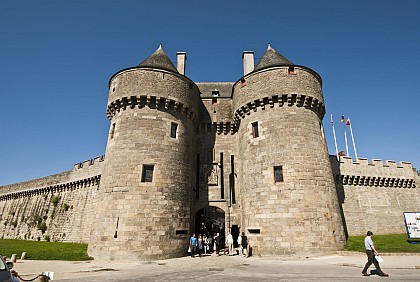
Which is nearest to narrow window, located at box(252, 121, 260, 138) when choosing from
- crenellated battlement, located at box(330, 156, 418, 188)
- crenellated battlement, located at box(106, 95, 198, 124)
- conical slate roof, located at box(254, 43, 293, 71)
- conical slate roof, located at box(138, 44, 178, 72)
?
conical slate roof, located at box(254, 43, 293, 71)

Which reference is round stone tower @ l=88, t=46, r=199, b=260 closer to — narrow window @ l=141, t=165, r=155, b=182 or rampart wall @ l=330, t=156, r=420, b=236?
narrow window @ l=141, t=165, r=155, b=182

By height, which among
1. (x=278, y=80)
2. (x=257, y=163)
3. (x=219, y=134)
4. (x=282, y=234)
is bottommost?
(x=282, y=234)

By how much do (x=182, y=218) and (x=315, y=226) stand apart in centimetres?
761

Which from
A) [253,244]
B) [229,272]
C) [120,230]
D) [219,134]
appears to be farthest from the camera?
[219,134]

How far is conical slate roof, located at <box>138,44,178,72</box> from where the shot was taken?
1700 cm

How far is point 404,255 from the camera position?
12.1m

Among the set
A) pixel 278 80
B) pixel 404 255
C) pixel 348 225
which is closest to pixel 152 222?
pixel 278 80

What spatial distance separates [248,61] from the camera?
2183 centimetres

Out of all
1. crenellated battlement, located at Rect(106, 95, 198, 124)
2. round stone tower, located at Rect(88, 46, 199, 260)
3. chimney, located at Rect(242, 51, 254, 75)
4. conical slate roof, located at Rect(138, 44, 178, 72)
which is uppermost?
chimney, located at Rect(242, 51, 254, 75)

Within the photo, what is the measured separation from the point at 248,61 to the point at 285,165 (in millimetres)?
11370

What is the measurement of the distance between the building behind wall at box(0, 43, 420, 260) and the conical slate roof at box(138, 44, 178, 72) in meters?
0.13

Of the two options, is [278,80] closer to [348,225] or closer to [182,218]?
[182,218]

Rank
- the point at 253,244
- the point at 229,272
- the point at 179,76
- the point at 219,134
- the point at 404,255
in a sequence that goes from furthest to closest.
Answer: the point at 219,134, the point at 179,76, the point at 253,244, the point at 404,255, the point at 229,272

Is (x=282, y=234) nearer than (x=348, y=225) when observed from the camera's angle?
Yes
